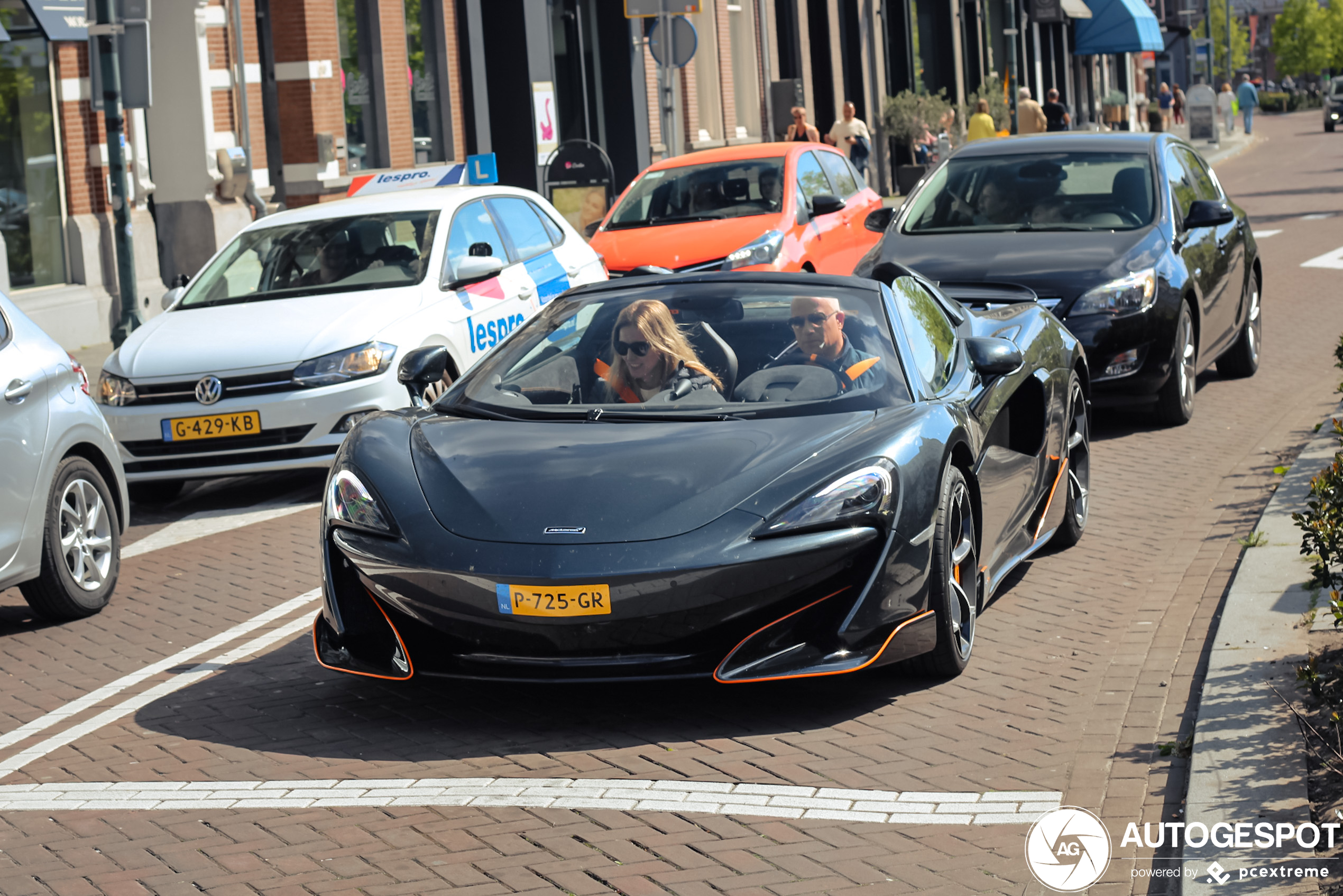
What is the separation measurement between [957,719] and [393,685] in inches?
71.4

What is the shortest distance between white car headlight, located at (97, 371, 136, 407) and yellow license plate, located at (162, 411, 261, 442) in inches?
10.5

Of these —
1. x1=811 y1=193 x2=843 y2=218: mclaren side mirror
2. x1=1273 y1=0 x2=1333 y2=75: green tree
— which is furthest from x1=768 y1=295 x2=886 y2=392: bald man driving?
x1=1273 y1=0 x2=1333 y2=75: green tree

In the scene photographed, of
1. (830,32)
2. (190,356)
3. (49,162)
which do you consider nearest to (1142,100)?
(830,32)

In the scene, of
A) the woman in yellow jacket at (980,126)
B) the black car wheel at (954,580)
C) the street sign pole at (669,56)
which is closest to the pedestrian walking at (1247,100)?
the woman in yellow jacket at (980,126)

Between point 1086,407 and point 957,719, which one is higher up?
point 1086,407

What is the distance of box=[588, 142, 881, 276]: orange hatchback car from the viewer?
14203mm

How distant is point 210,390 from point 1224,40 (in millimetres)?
133487

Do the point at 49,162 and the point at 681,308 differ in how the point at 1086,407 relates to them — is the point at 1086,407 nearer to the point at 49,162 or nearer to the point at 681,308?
the point at 681,308

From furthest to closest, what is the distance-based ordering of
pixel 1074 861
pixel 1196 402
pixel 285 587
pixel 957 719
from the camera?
pixel 1196 402, pixel 285 587, pixel 957 719, pixel 1074 861

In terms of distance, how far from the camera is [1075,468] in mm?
7766

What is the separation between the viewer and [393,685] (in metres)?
5.83

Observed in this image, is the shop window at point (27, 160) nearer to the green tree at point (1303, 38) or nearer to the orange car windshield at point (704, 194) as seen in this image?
the orange car windshield at point (704, 194)

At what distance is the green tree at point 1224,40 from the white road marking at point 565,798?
127m

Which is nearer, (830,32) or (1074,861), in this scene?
(1074,861)
